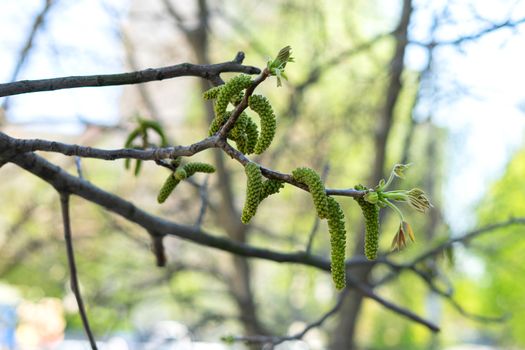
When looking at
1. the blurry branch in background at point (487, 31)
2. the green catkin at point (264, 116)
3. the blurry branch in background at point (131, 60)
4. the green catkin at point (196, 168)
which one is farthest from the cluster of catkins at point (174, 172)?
the blurry branch in background at point (131, 60)

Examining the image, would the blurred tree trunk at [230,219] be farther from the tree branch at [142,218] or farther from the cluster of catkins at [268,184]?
the cluster of catkins at [268,184]

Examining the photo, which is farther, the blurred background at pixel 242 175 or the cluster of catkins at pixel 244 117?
the blurred background at pixel 242 175

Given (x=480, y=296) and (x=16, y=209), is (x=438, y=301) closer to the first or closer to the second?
(x=480, y=296)

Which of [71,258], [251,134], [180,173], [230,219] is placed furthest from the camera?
[230,219]

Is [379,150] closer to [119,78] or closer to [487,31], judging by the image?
[487,31]

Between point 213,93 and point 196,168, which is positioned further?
point 196,168

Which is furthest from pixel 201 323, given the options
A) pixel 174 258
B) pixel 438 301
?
pixel 438 301

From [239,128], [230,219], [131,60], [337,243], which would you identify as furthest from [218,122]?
[131,60]
